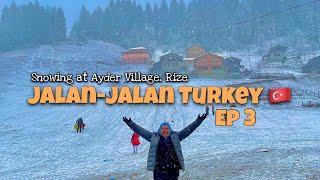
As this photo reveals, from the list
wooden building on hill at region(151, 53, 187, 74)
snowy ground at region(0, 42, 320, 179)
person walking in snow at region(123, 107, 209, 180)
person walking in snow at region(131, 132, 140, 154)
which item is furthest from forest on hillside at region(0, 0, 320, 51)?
person walking in snow at region(123, 107, 209, 180)

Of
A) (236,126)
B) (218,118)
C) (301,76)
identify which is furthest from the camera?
(301,76)

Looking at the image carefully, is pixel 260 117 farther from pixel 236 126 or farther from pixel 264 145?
pixel 264 145

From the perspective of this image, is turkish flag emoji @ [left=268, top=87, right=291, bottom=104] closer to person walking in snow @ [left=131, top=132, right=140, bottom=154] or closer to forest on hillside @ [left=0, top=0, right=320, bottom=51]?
person walking in snow @ [left=131, top=132, right=140, bottom=154]

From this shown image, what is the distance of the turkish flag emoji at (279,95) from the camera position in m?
51.7

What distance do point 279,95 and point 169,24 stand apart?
75243 mm

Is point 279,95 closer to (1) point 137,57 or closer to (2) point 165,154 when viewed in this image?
(1) point 137,57

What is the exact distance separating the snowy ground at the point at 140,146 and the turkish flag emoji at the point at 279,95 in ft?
13.5

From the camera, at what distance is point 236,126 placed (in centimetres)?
3431

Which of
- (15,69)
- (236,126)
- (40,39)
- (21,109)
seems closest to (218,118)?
(236,126)

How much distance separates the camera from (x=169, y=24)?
130125 millimetres

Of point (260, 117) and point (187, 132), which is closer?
point (187, 132)

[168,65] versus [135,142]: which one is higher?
[168,65]

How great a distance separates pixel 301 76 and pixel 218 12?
6736 centimetres

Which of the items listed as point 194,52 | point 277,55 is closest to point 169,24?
point 194,52
